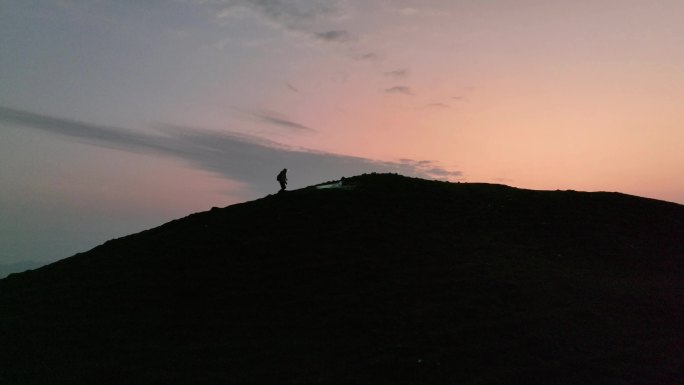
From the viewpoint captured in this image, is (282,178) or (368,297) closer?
(368,297)

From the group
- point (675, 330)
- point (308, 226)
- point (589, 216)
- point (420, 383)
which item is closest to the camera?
point (420, 383)

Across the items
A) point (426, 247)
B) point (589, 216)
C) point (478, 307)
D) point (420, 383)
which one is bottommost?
point (420, 383)

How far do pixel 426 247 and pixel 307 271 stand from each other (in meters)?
7.29

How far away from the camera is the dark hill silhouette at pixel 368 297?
56.2 ft

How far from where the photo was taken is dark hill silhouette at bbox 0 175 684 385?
1712cm

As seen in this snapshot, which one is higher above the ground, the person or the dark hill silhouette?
the person

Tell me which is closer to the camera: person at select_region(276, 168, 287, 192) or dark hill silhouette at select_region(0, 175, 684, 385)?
dark hill silhouette at select_region(0, 175, 684, 385)

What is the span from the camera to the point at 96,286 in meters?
25.8

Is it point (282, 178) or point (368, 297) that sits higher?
point (282, 178)

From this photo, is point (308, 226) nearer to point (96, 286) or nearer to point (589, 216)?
point (96, 286)

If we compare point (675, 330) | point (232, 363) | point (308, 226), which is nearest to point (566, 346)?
point (675, 330)

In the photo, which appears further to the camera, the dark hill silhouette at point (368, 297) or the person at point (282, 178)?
the person at point (282, 178)

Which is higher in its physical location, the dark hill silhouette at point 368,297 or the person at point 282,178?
the person at point 282,178

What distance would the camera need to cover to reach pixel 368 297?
73.8 ft
